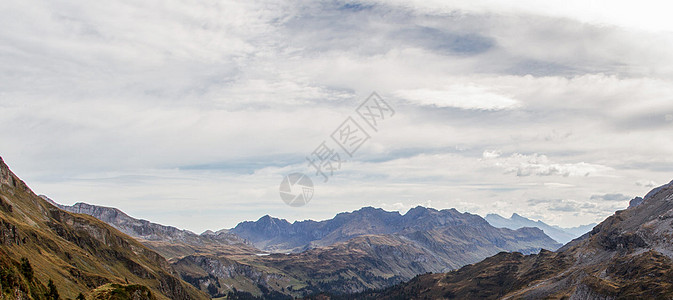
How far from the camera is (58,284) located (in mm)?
175875

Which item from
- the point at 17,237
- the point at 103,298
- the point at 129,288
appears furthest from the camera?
the point at 17,237

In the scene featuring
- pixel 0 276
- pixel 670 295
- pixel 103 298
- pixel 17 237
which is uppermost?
pixel 17 237

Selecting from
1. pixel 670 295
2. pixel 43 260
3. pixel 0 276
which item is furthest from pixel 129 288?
pixel 670 295

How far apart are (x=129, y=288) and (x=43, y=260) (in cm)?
8380

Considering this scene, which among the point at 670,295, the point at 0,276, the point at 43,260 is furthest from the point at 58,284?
the point at 670,295

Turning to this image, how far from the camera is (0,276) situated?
4508 inches

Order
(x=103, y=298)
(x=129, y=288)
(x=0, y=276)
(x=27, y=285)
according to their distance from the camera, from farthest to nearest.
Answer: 1. (x=129, y=288)
2. (x=103, y=298)
3. (x=27, y=285)
4. (x=0, y=276)

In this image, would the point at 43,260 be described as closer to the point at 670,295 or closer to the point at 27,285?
the point at 27,285

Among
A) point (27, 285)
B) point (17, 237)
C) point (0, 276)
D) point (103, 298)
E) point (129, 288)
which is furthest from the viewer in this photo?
point (17, 237)

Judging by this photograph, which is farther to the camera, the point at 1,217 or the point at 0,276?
the point at 1,217

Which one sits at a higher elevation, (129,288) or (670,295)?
(129,288)

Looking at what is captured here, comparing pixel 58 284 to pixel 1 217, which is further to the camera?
pixel 1 217

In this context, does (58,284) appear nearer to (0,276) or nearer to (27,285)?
(27,285)

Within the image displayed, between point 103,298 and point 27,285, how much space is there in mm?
22498
